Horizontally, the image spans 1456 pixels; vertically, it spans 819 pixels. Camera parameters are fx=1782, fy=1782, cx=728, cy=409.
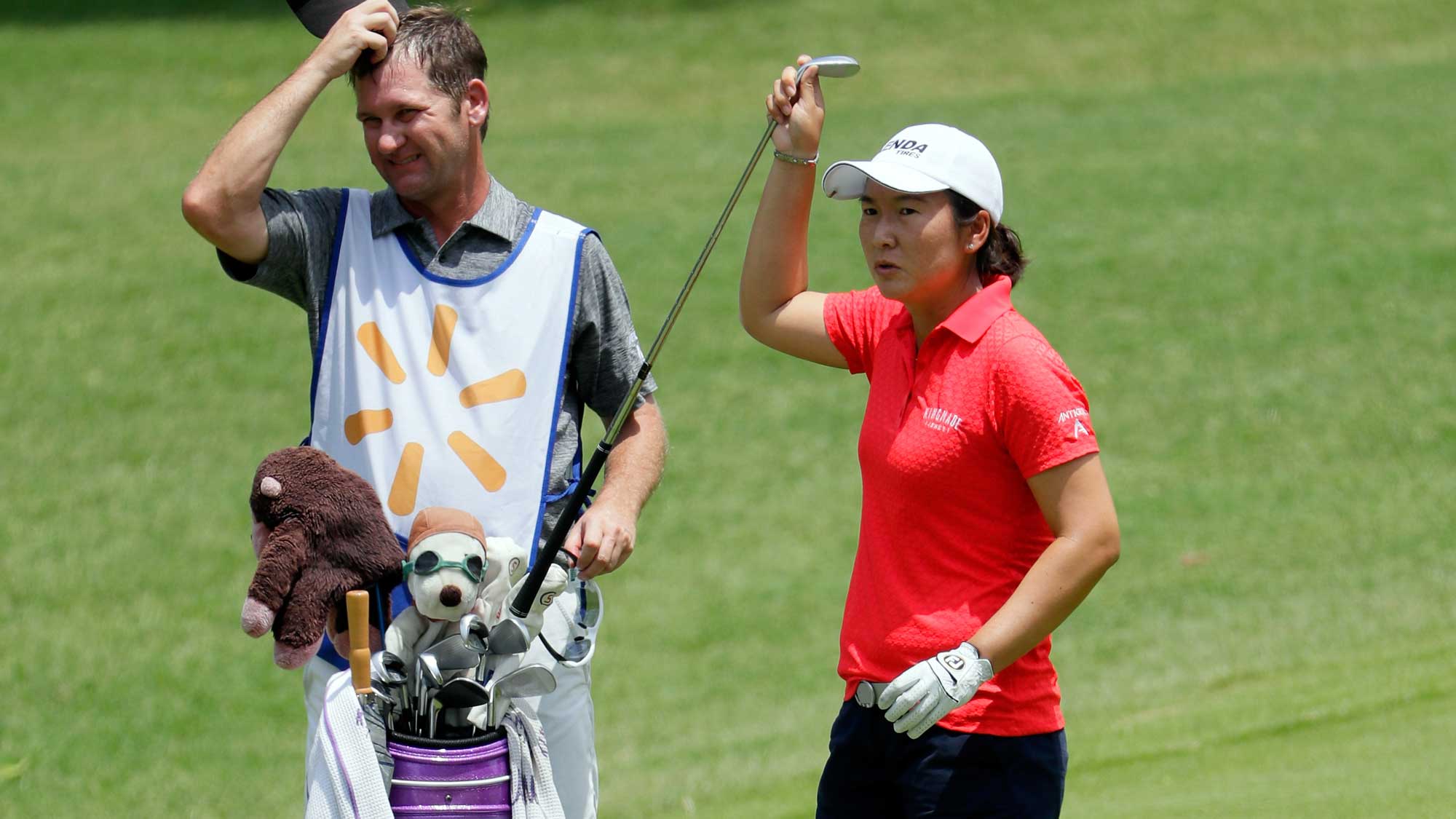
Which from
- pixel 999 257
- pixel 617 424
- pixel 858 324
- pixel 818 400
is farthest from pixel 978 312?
pixel 818 400

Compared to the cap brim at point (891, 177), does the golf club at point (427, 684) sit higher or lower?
lower

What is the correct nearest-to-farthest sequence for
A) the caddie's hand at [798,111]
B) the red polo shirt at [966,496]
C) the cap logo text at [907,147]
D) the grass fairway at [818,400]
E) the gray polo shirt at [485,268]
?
the red polo shirt at [966,496], the cap logo text at [907,147], the gray polo shirt at [485,268], the caddie's hand at [798,111], the grass fairway at [818,400]

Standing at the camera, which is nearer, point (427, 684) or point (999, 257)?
point (427, 684)

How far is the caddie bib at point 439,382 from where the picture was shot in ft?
10.7

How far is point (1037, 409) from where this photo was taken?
120 inches

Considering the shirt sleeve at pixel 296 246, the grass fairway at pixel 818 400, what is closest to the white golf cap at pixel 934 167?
the shirt sleeve at pixel 296 246

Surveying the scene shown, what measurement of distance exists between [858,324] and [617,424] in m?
0.61

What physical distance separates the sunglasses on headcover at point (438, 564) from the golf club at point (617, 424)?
96 mm

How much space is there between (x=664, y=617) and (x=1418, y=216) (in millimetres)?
7256

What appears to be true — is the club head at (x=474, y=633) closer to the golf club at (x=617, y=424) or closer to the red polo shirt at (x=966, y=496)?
the golf club at (x=617, y=424)

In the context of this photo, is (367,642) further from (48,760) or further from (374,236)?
(48,760)

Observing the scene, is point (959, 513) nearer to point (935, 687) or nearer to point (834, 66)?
point (935, 687)

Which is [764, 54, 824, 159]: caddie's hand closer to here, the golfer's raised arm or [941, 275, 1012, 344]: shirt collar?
the golfer's raised arm

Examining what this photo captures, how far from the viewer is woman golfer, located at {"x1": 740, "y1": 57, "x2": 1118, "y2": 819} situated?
302 cm
